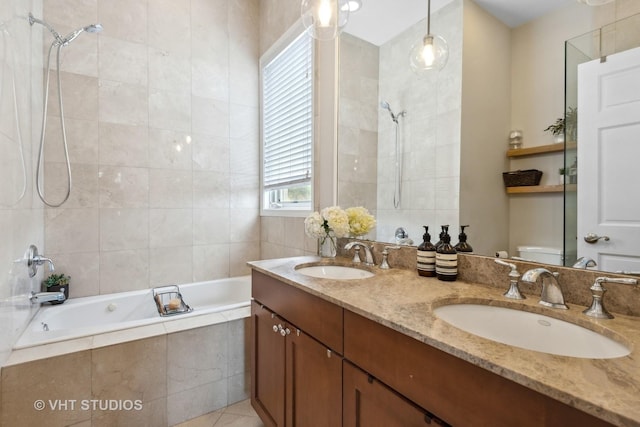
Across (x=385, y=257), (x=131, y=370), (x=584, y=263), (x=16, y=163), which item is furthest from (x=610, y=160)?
(x=16, y=163)

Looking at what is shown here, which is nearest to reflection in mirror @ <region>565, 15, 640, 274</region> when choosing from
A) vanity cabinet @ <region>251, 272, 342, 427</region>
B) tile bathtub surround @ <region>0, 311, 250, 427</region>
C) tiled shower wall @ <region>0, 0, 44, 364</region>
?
vanity cabinet @ <region>251, 272, 342, 427</region>

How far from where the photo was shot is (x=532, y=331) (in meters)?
0.81

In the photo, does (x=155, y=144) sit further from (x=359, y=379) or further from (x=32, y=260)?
(x=359, y=379)

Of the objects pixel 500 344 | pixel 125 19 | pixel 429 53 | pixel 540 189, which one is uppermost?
pixel 125 19

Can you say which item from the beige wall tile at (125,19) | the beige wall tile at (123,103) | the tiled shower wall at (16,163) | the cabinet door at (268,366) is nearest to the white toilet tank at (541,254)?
the cabinet door at (268,366)

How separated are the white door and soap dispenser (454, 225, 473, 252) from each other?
13.4 inches

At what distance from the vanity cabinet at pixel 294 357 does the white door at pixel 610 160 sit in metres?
0.79

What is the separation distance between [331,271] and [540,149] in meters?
1.04

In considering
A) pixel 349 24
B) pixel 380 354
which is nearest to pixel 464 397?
pixel 380 354

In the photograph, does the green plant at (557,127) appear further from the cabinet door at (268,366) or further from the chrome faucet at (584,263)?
the cabinet door at (268,366)

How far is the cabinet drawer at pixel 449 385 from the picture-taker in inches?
19.7

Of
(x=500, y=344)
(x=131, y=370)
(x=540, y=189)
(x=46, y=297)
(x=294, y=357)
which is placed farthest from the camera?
(x=46, y=297)

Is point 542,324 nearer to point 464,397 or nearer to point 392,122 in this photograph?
point 464,397

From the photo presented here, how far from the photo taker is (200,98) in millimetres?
2576
